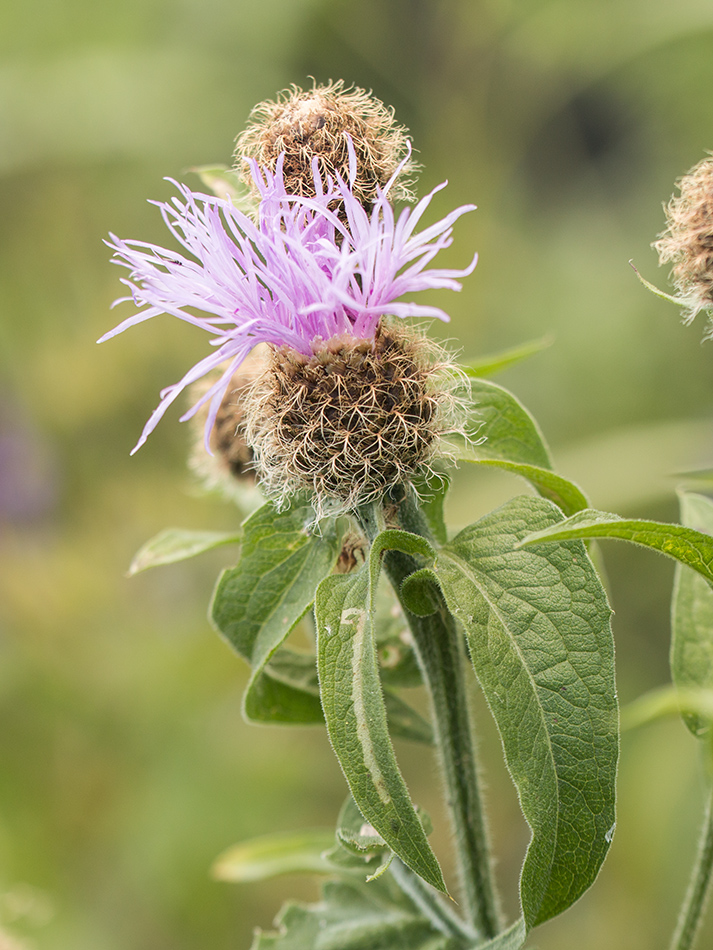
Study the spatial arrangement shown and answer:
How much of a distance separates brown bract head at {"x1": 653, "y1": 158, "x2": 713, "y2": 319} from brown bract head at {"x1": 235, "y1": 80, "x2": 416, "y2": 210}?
0.25 metres

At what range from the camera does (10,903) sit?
1.43 meters

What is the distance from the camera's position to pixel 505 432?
0.96 m

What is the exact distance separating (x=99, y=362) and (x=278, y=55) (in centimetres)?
181

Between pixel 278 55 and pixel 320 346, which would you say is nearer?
pixel 320 346

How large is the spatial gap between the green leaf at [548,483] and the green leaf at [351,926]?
479 millimetres

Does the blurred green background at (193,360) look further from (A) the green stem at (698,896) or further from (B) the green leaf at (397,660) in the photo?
(A) the green stem at (698,896)

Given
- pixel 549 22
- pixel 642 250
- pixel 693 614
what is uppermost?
pixel 549 22

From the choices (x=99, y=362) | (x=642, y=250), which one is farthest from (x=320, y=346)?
(x=642, y=250)

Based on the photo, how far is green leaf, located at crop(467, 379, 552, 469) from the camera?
95 cm

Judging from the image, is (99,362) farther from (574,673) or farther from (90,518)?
(574,673)

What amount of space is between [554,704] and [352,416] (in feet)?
0.97

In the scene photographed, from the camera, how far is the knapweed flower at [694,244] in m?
0.84

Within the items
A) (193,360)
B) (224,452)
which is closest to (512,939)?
(224,452)

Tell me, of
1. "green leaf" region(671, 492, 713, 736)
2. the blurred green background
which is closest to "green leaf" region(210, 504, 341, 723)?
"green leaf" region(671, 492, 713, 736)
